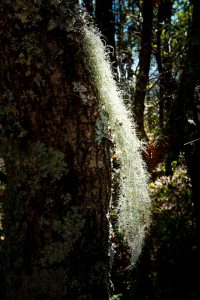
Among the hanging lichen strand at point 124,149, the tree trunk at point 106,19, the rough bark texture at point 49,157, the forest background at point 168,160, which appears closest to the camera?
the rough bark texture at point 49,157

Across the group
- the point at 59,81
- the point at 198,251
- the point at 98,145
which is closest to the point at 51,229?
the point at 98,145

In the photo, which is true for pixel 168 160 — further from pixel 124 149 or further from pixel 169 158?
pixel 124 149

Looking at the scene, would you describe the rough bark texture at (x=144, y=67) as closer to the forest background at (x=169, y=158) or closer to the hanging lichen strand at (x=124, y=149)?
the forest background at (x=169, y=158)

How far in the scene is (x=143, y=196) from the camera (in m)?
1.79

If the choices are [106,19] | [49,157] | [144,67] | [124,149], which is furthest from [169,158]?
[49,157]

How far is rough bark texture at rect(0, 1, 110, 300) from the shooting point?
3.68ft

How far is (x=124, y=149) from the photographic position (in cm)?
165

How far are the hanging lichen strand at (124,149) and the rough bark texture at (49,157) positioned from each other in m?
0.14

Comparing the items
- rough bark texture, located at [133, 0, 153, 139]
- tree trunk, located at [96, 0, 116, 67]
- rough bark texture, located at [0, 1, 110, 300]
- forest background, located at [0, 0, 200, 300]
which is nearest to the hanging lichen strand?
rough bark texture, located at [0, 1, 110, 300]

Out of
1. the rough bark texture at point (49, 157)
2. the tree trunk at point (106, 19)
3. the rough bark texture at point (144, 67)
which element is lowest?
the rough bark texture at point (49, 157)

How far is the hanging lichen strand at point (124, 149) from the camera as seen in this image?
1363mm

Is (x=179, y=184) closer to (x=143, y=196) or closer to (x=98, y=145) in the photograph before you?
(x=143, y=196)

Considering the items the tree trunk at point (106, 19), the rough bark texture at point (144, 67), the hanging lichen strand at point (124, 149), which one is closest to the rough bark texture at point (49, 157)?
the hanging lichen strand at point (124, 149)

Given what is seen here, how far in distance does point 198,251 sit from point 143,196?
2707 millimetres
